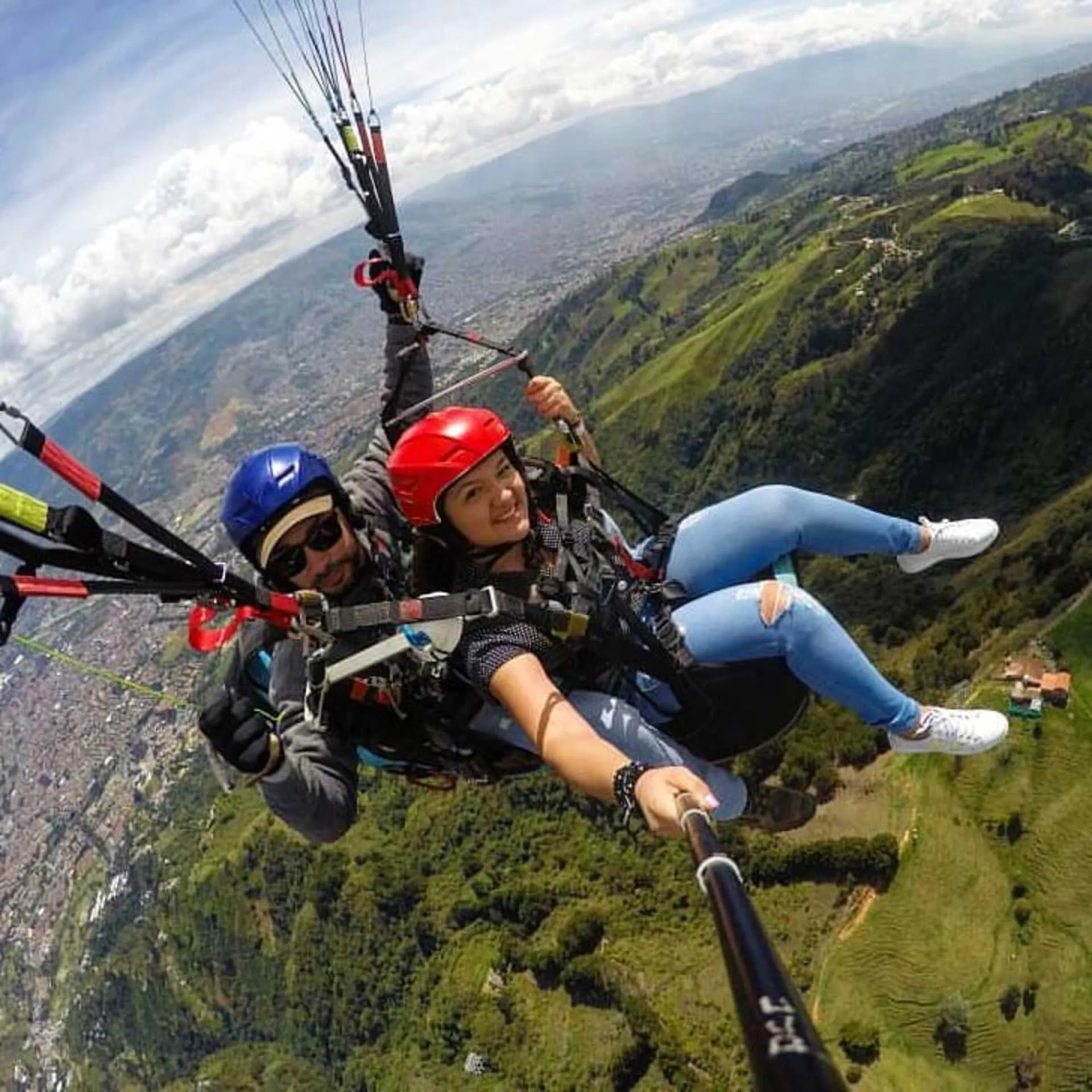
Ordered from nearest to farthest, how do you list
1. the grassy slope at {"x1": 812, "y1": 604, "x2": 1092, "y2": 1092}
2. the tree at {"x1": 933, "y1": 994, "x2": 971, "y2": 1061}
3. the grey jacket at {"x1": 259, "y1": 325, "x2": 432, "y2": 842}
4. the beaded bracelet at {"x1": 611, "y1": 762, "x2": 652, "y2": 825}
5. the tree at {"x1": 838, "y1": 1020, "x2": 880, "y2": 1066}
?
the beaded bracelet at {"x1": 611, "y1": 762, "x2": 652, "y2": 825} < the grey jacket at {"x1": 259, "y1": 325, "x2": 432, "y2": 842} < the grassy slope at {"x1": 812, "y1": 604, "x2": 1092, "y2": 1092} < the tree at {"x1": 838, "y1": 1020, "x2": 880, "y2": 1066} < the tree at {"x1": 933, "y1": 994, "x2": 971, "y2": 1061}

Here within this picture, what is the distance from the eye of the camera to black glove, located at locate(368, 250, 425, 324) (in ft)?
18.1

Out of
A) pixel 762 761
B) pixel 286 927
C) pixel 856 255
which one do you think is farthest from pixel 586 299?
pixel 762 761

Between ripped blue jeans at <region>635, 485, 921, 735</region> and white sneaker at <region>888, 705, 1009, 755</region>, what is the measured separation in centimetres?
17

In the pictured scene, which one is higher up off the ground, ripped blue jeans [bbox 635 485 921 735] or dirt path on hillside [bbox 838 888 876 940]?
ripped blue jeans [bbox 635 485 921 735]

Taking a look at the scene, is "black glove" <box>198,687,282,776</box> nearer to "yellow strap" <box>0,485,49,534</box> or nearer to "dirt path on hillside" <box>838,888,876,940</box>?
"yellow strap" <box>0,485,49,534</box>

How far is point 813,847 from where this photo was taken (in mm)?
33969

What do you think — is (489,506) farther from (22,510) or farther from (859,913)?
(859,913)

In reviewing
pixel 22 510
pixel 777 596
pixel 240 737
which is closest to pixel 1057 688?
pixel 777 596

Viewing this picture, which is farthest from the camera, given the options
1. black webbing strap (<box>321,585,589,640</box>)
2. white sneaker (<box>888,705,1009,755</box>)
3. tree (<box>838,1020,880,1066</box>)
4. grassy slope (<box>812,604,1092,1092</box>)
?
tree (<box>838,1020,880,1066</box>)

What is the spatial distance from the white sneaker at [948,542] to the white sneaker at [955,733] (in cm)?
88

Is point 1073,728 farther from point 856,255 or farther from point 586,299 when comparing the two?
point 586,299

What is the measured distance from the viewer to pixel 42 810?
15175 centimetres

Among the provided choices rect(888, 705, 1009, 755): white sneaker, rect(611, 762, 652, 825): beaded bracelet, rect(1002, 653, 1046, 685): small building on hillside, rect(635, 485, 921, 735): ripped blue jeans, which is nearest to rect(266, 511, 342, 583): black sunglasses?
rect(635, 485, 921, 735): ripped blue jeans

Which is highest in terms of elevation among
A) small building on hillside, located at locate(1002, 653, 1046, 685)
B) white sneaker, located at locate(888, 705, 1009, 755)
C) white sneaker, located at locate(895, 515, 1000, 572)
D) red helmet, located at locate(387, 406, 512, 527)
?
red helmet, located at locate(387, 406, 512, 527)
